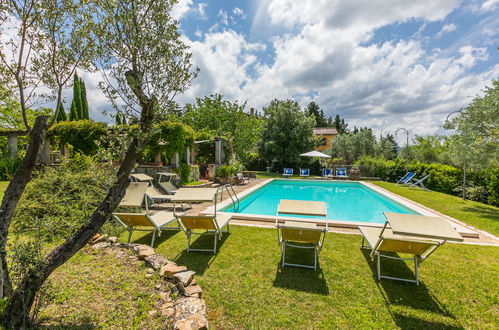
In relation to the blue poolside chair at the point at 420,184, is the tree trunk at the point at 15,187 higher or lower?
higher

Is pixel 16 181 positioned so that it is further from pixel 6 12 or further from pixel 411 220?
pixel 411 220

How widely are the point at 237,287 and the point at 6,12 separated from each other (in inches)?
160

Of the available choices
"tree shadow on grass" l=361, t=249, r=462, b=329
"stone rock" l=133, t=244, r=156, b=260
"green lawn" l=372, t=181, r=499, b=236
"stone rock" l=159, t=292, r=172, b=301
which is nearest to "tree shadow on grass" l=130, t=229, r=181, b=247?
"stone rock" l=133, t=244, r=156, b=260

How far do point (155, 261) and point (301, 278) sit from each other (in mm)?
2282

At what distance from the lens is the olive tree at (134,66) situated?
249 cm

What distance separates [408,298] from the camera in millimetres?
3092

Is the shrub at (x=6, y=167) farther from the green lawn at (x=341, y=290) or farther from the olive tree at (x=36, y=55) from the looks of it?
the olive tree at (x=36, y=55)

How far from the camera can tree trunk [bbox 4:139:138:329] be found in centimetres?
220

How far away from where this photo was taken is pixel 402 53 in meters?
10.5

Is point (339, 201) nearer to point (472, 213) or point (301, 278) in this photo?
point (472, 213)

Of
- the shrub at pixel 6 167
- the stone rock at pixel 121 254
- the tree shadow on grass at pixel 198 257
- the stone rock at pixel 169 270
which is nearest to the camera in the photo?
the stone rock at pixel 169 270

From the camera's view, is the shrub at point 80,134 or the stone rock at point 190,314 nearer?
the stone rock at point 190,314

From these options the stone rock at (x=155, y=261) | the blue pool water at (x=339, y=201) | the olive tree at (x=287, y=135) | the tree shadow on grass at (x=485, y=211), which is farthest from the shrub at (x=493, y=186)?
the olive tree at (x=287, y=135)

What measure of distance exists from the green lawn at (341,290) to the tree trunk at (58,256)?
1.63 m
